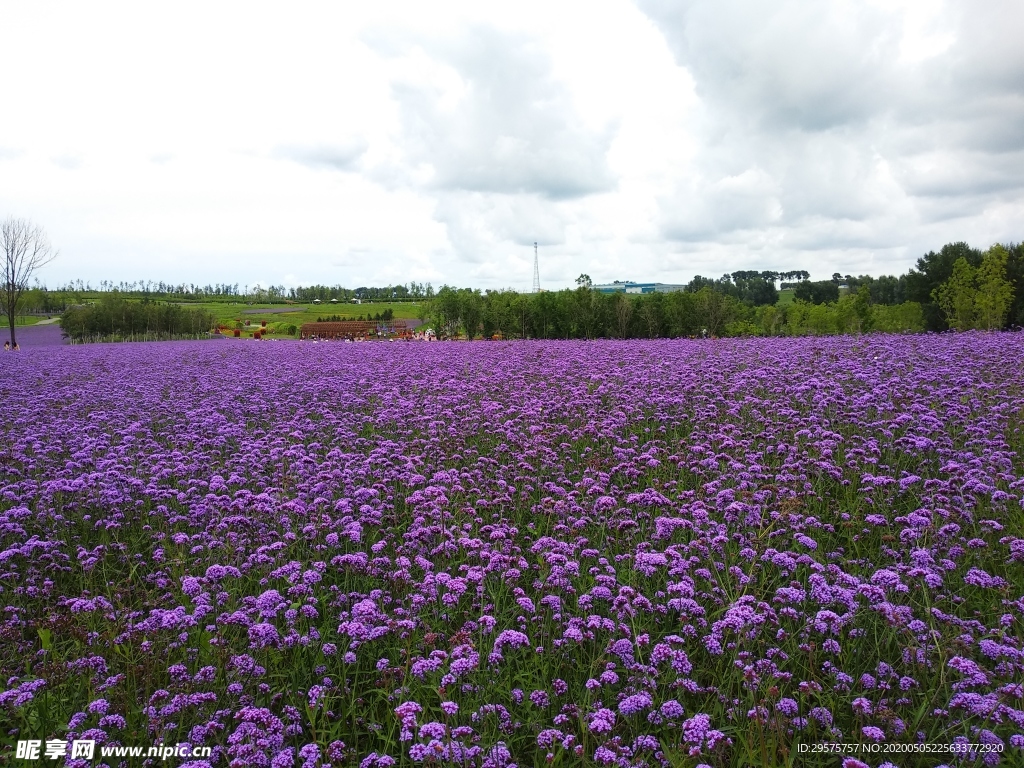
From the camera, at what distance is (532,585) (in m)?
4.20

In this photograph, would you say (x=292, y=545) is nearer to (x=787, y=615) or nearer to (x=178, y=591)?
(x=178, y=591)

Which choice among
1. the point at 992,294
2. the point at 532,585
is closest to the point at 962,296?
the point at 992,294

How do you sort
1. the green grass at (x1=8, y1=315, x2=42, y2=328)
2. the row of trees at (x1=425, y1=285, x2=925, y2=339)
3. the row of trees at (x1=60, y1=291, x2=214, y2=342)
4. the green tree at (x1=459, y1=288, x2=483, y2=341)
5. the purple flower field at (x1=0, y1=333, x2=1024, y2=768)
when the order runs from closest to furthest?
the purple flower field at (x1=0, y1=333, x2=1024, y2=768) → the row of trees at (x1=425, y1=285, x2=925, y2=339) → the green tree at (x1=459, y1=288, x2=483, y2=341) → the row of trees at (x1=60, y1=291, x2=214, y2=342) → the green grass at (x1=8, y1=315, x2=42, y2=328)

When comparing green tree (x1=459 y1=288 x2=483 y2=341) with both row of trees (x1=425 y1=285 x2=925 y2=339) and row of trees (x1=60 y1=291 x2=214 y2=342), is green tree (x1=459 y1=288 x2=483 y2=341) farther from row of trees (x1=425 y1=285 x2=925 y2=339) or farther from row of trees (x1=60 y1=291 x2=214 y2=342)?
row of trees (x1=60 y1=291 x2=214 y2=342)

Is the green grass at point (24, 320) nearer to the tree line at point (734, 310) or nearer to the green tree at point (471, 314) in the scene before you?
the tree line at point (734, 310)

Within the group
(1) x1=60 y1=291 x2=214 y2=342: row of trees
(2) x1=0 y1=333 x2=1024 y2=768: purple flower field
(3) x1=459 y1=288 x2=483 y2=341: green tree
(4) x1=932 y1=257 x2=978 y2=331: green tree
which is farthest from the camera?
(1) x1=60 y1=291 x2=214 y2=342: row of trees

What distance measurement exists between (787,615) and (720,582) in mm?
581

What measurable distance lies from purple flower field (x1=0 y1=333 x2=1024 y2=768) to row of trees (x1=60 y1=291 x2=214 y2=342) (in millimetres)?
52010

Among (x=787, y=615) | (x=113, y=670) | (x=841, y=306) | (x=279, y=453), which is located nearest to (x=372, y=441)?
(x=279, y=453)

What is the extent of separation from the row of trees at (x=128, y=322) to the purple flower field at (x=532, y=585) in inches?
2048

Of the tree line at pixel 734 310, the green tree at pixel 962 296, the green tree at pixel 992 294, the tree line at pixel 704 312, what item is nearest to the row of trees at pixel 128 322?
the tree line at pixel 704 312

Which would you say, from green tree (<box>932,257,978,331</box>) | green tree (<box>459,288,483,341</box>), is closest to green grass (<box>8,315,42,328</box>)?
green tree (<box>459,288,483,341</box>)

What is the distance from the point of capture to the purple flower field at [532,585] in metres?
2.94

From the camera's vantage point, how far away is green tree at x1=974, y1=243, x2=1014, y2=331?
103 ft
